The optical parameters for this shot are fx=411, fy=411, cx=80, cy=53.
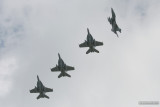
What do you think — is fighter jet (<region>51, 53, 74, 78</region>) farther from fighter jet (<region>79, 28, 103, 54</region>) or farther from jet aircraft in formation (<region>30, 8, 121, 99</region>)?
fighter jet (<region>79, 28, 103, 54</region>)

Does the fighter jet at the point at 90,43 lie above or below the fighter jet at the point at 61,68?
above

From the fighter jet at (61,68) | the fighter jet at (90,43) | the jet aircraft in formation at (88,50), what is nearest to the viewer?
the jet aircraft in formation at (88,50)

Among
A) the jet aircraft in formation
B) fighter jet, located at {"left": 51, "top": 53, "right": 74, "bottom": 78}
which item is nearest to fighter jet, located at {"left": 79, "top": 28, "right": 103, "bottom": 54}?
the jet aircraft in formation

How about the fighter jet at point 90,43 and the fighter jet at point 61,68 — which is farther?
the fighter jet at point 61,68

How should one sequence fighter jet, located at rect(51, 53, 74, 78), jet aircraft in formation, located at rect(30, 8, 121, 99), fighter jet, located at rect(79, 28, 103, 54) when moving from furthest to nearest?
fighter jet, located at rect(51, 53, 74, 78), fighter jet, located at rect(79, 28, 103, 54), jet aircraft in formation, located at rect(30, 8, 121, 99)

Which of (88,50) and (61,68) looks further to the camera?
(61,68)

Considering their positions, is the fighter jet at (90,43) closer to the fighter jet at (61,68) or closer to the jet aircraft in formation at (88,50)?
the jet aircraft in formation at (88,50)

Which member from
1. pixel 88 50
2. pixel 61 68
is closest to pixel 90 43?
pixel 88 50

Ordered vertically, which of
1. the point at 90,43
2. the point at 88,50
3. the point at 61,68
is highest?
the point at 90,43

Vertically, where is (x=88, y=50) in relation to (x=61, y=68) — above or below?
above

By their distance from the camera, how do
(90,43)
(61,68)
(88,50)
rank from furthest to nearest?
(61,68), (88,50), (90,43)

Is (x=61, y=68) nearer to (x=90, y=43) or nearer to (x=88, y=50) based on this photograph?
(x=88, y=50)

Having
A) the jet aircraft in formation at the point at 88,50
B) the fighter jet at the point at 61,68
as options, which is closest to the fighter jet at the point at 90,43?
the jet aircraft in formation at the point at 88,50

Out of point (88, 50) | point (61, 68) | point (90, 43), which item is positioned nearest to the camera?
point (90, 43)
